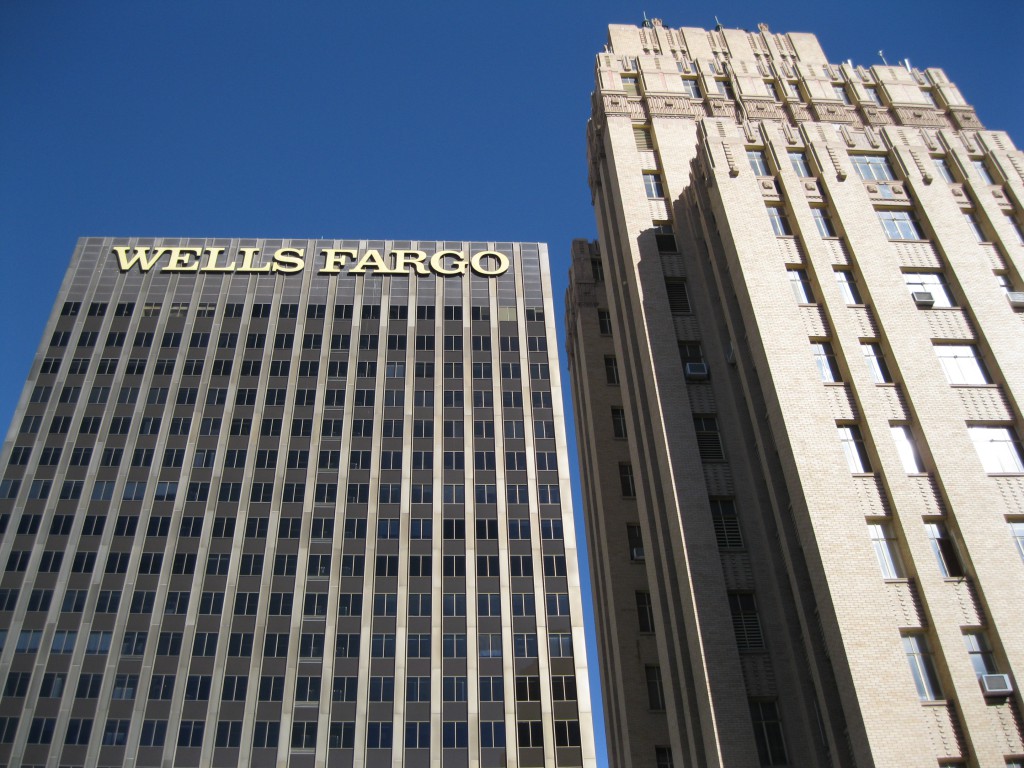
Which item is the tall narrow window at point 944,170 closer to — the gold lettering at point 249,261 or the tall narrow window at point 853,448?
the tall narrow window at point 853,448

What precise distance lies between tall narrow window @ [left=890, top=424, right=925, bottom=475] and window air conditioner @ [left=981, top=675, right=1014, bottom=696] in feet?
30.3

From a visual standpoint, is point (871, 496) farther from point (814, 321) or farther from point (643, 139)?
point (643, 139)

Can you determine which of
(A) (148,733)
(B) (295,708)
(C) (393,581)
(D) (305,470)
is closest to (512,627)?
(C) (393,581)

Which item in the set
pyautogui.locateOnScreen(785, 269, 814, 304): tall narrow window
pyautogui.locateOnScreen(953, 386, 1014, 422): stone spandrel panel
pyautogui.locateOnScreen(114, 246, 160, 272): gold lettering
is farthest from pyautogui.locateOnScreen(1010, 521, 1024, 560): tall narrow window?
pyautogui.locateOnScreen(114, 246, 160, 272): gold lettering

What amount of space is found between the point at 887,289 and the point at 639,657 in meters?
27.0

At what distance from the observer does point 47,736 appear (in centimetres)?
7244

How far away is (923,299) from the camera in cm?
4322

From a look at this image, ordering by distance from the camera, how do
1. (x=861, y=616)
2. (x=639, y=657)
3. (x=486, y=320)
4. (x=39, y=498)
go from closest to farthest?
(x=861, y=616) → (x=639, y=657) → (x=39, y=498) → (x=486, y=320)

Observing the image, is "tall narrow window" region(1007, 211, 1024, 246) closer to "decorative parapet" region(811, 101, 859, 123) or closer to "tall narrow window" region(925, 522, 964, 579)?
"decorative parapet" region(811, 101, 859, 123)

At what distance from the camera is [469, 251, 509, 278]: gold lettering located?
4200 inches

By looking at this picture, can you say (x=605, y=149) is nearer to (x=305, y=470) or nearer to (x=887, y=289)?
(x=887, y=289)

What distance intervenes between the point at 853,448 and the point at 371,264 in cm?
7881

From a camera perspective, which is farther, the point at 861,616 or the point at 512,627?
the point at 512,627

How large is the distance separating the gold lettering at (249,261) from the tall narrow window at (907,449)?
8459 cm
